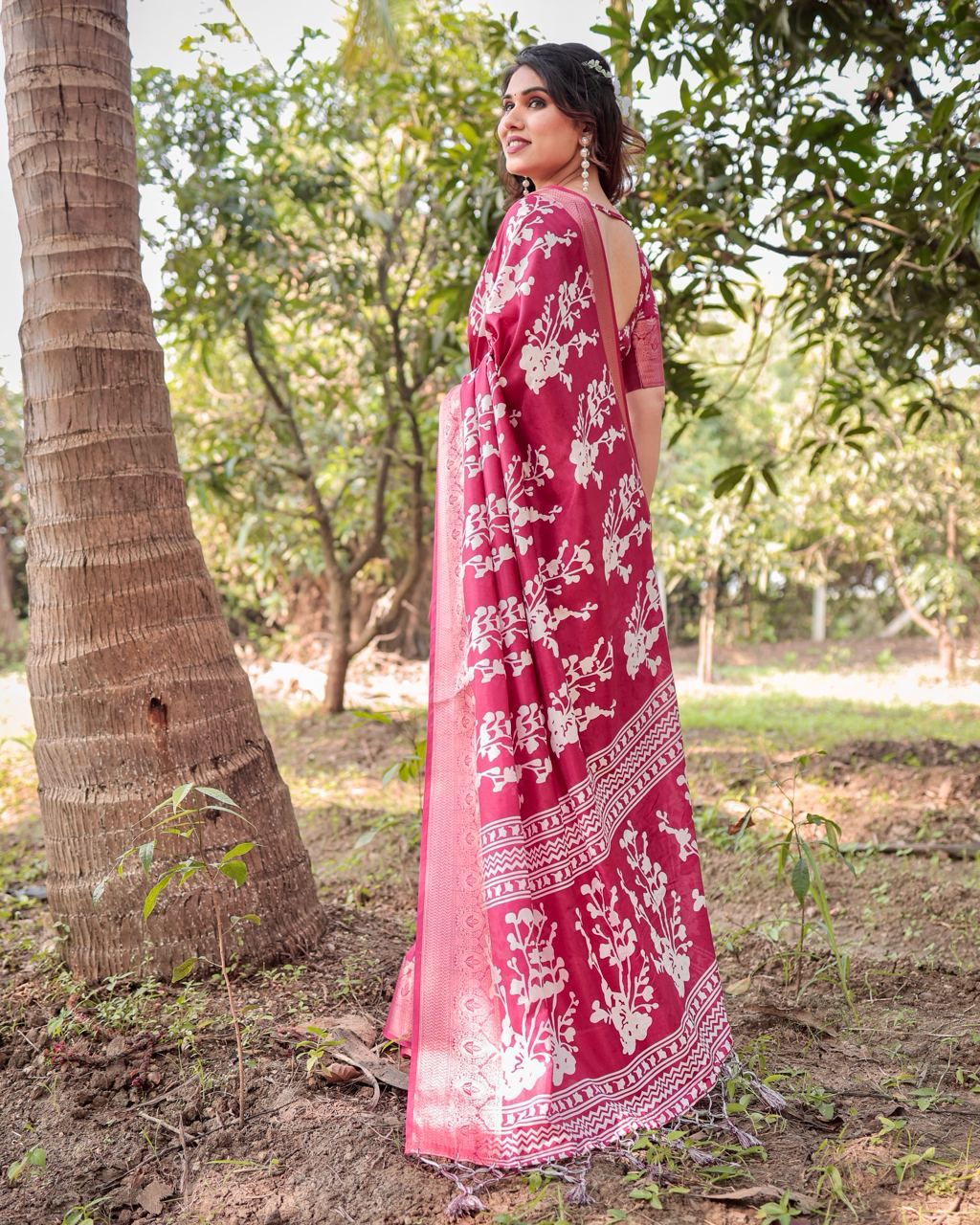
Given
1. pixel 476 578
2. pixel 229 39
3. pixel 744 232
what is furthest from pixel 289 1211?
pixel 229 39

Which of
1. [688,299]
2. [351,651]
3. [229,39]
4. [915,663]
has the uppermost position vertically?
[229,39]

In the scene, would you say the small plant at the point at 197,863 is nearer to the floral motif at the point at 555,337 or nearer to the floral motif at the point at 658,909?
the floral motif at the point at 658,909

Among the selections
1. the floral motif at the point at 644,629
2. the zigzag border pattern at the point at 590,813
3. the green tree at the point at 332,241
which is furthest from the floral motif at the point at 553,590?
the green tree at the point at 332,241

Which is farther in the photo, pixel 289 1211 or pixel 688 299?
pixel 688 299

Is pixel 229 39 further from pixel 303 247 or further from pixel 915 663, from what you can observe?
pixel 915 663

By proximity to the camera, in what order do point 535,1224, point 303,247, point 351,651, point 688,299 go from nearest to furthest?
point 535,1224 → point 688,299 → point 303,247 → point 351,651

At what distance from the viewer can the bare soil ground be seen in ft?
5.35

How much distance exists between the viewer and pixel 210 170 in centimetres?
508

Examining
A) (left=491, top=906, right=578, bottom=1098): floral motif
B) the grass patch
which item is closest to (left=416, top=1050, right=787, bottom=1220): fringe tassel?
(left=491, top=906, right=578, bottom=1098): floral motif

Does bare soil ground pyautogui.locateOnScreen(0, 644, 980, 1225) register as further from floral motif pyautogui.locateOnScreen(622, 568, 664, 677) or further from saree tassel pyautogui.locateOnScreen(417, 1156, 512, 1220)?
floral motif pyautogui.locateOnScreen(622, 568, 664, 677)

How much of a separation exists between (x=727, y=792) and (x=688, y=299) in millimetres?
2156

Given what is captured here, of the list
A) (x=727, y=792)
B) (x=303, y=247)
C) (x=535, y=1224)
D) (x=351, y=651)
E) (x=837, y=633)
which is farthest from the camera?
(x=837, y=633)

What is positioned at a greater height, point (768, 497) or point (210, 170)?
point (210, 170)

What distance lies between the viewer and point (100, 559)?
221cm
